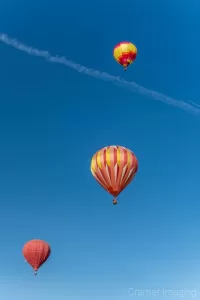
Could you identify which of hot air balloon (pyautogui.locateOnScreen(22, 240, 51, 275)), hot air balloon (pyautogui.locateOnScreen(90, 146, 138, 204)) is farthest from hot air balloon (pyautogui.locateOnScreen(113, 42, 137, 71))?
hot air balloon (pyautogui.locateOnScreen(22, 240, 51, 275))

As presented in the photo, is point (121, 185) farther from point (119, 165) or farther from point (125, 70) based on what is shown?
point (125, 70)

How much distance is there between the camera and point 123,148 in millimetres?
60375

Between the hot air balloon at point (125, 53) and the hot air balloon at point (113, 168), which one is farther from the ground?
the hot air balloon at point (125, 53)

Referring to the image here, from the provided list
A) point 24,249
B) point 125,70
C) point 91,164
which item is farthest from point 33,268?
point 125,70

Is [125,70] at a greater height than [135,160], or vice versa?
[125,70]

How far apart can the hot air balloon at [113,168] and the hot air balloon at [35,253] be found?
22820 millimetres

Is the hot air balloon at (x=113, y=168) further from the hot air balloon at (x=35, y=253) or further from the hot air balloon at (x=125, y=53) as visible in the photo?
the hot air balloon at (x=35, y=253)

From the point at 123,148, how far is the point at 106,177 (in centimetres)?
361

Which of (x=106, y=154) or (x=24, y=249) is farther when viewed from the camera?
(x=24, y=249)

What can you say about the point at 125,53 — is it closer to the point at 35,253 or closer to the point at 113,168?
the point at 113,168

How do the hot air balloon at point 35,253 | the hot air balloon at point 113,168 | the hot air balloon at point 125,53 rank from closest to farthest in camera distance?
the hot air balloon at point 113,168, the hot air balloon at point 125,53, the hot air balloon at point 35,253

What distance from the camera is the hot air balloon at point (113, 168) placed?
5894cm

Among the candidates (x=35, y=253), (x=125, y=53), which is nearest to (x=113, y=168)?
(x=125, y=53)

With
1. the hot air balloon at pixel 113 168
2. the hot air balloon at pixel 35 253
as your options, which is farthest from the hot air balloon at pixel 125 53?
the hot air balloon at pixel 35 253
